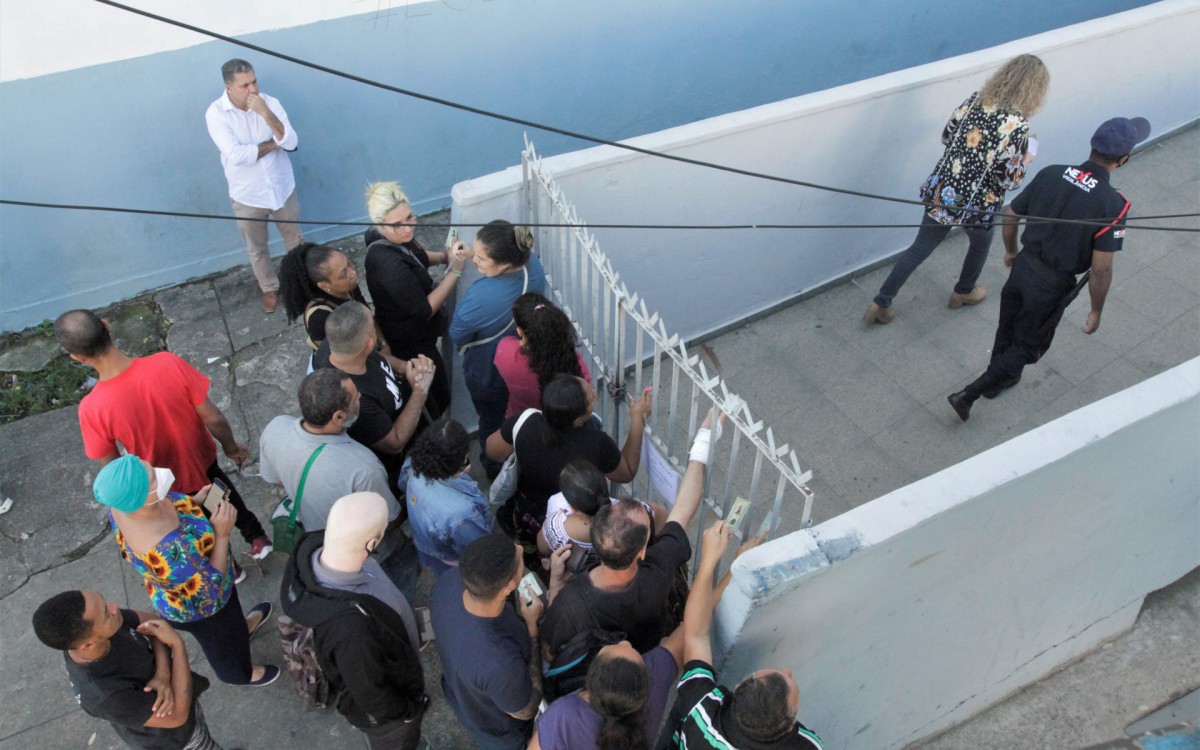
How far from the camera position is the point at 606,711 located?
2217 millimetres

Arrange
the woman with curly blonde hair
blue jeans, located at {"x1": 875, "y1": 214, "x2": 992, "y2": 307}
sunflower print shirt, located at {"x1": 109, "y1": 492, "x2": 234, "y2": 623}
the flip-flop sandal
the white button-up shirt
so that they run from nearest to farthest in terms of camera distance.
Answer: sunflower print shirt, located at {"x1": 109, "y1": 492, "x2": 234, "y2": 623} < the flip-flop sandal < the woman with curly blonde hair < the white button-up shirt < blue jeans, located at {"x1": 875, "y1": 214, "x2": 992, "y2": 307}

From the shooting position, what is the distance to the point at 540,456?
3.03m

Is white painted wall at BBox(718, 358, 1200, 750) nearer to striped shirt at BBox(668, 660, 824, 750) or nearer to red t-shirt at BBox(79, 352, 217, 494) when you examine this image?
striped shirt at BBox(668, 660, 824, 750)

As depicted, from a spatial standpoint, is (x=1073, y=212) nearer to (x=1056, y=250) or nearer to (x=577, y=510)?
(x=1056, y=250)

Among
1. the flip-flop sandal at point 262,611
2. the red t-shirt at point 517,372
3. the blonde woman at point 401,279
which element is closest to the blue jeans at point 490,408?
the red t-shirt at point 517,372

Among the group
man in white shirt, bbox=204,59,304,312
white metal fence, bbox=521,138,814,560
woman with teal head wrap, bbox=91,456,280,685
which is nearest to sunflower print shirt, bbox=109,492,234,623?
woman with teal head wrap, bbox=91,456,280,685

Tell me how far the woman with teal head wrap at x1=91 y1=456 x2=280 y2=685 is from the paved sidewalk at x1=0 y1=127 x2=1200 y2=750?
0.53 meters

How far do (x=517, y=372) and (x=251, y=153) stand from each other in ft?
8.35

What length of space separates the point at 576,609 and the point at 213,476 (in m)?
2.01

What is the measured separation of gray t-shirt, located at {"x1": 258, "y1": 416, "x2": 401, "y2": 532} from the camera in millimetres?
2998

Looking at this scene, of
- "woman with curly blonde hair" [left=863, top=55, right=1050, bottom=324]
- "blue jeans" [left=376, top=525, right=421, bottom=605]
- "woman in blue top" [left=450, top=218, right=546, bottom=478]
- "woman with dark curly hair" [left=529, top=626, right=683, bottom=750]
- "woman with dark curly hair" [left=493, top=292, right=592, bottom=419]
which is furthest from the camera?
"woman with curly blonde hair" [left=863, top=55, right=1050, bottom=324]

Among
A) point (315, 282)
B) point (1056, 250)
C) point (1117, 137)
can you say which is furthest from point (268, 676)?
point (1117, 137)

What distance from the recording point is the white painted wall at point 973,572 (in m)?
2.56

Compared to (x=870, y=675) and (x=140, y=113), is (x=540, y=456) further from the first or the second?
(x=140, y=113)
